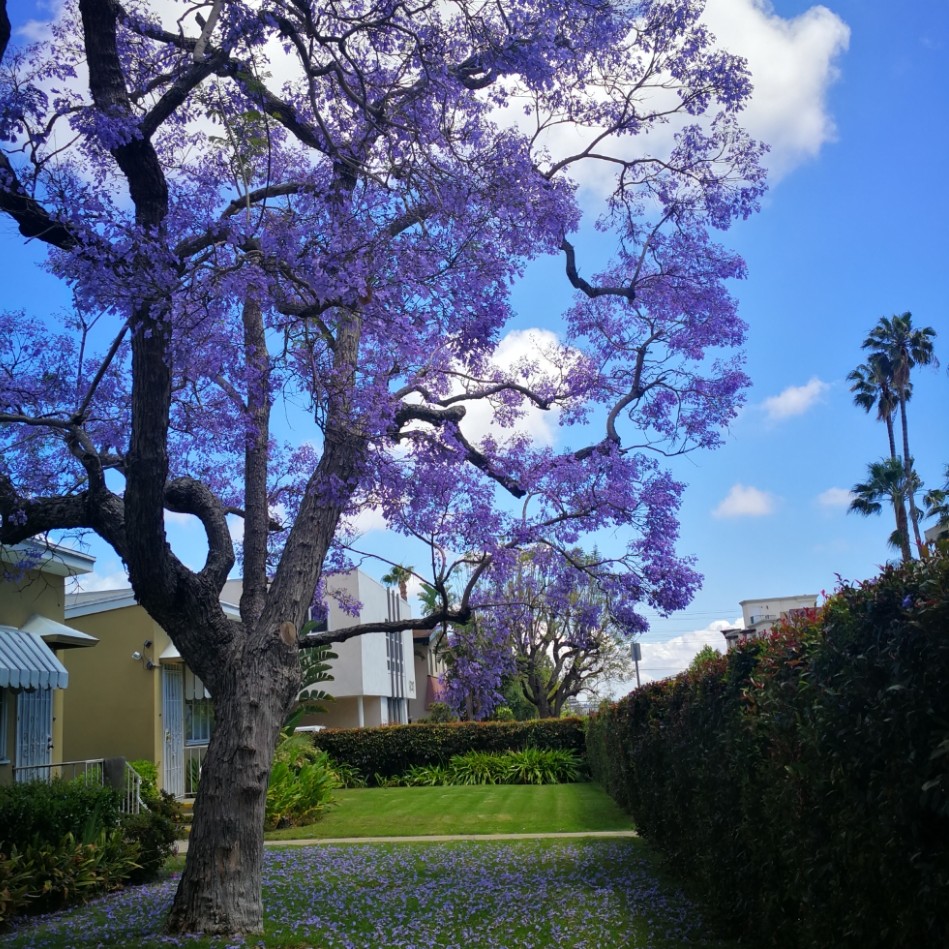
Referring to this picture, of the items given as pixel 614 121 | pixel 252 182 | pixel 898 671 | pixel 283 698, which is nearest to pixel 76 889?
pixel 283 698

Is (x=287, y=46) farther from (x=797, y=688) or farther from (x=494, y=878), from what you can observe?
(x=494, y=878)

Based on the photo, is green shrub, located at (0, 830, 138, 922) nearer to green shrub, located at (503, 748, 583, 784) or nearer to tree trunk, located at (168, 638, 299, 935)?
tree trunk, located at (168, 638, 299, 935)

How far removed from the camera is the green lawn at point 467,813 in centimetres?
1697

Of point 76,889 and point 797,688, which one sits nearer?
point 797,688

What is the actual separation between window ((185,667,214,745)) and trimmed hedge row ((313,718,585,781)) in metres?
6.26

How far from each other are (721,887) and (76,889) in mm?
7256

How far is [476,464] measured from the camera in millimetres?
11883

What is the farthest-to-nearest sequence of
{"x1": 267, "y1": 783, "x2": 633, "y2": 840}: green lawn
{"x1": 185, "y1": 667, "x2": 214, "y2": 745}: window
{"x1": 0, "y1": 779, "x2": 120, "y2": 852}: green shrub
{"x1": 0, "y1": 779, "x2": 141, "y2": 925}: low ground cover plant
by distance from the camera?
{"x1": 185, "y1": 667, "x2": 214, "y2": 745}: window < {"x1": 267, "y1": 783, "x2": 633, "y2": 840}: green lawn < {"x1": 0, "y1": 779, "x2": 120, "y2": 852}: green shrub < {"x1": 0, "y1": 779, "x2": 141, "y2": 925}: low ground cover plant

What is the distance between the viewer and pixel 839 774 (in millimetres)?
4395

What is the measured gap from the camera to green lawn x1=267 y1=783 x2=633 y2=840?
55.7 feet

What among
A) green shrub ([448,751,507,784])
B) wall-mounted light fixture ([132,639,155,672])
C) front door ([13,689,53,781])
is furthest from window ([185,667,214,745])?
green shrub ([448,751,507,784])

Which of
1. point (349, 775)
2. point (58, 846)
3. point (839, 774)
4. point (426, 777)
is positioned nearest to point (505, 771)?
point (426, 777)

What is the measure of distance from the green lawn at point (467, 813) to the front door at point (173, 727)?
361cm

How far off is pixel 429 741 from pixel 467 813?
32.2ft
